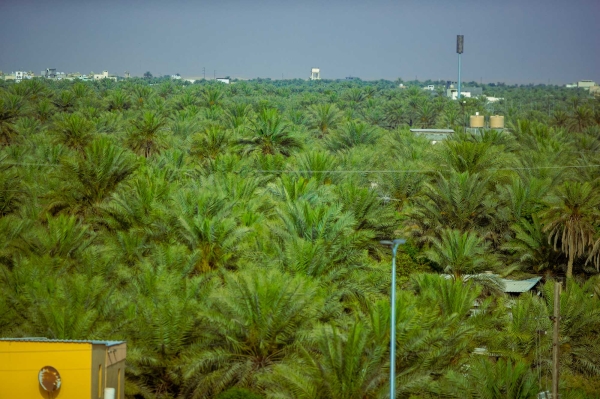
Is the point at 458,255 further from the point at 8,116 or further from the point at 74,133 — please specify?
the point at 8,116

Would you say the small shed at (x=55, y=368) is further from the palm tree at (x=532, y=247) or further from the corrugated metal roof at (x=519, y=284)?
the palm tree at (x=532, y=247)

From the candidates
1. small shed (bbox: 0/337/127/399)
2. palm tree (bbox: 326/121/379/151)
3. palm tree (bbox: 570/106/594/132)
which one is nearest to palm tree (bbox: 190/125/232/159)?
palm tree (bbox: 326/121/379/151)

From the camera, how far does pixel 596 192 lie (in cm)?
3075

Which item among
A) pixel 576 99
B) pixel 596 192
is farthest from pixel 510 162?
pixel 576 99

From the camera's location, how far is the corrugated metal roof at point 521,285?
3094cm

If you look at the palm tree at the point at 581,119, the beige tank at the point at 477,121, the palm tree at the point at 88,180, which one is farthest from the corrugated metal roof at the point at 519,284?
the palm tree at the point at 581,119

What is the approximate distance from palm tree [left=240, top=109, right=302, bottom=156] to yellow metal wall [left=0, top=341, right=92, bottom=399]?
2358 centimetres

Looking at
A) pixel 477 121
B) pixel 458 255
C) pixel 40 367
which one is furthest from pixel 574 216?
pixel 477 121

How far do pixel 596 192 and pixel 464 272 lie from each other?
5401 millimetres

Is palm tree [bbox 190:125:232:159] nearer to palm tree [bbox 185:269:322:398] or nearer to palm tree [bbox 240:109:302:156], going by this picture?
palm tree [bbox 240:109:302:156]

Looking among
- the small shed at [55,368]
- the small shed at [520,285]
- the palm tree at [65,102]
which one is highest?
the palm tree at [65,102]

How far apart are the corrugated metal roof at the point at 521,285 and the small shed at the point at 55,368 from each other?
16.9 metres

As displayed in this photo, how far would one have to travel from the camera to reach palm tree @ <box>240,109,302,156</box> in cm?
4025

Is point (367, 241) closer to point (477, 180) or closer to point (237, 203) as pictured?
point (237, 203)
